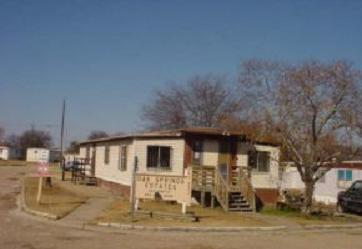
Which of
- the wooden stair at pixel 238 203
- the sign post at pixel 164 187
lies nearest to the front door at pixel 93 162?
the wooden stair at pixel 238 203

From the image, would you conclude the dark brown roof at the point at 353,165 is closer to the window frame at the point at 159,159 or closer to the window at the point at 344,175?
the window at the point at 344,175

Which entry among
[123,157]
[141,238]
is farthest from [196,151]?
[141,238]

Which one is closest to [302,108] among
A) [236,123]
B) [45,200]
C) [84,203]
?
[236,123]

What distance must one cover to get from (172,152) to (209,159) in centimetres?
185

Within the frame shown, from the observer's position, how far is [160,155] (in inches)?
1169

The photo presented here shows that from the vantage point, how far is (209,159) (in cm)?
2945

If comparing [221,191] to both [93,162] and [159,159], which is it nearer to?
[159,159]

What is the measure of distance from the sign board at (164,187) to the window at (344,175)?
17409 millimetres

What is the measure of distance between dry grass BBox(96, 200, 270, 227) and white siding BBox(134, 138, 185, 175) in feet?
7.41

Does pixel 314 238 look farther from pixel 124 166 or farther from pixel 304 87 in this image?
pixel 124 166

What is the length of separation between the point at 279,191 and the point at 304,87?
24.5 ft

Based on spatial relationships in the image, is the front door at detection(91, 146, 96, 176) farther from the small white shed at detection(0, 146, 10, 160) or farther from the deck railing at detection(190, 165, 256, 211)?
the small white shed at detection(0, 146, 10, 160)

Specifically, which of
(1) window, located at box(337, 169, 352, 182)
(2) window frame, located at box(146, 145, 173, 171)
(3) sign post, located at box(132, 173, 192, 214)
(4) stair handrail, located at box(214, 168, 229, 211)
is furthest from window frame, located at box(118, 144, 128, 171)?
A: (1) window, located at box(337, 169, 352, 182)

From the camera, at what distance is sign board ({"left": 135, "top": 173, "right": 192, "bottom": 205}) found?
72.7 ft
